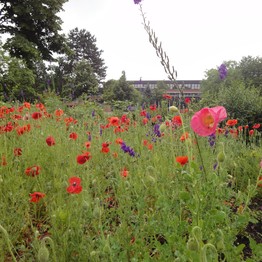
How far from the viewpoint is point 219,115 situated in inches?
42.8

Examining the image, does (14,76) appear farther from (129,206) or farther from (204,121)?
A: (204,121)

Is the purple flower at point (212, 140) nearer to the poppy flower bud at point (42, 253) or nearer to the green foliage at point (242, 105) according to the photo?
the poppy flower bud at point (42, 253)

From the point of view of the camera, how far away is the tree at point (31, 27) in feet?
52.9

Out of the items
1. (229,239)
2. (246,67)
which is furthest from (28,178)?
(246,67)

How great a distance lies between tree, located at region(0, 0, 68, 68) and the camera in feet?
52.9

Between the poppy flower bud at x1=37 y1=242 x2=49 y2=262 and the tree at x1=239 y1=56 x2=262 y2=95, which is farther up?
the tree at x1=239 y1=56 x2=262 y2=95

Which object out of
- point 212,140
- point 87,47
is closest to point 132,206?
point 212,140

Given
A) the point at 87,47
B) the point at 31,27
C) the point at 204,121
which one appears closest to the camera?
the point at 204,121

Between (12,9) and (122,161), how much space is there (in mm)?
17111

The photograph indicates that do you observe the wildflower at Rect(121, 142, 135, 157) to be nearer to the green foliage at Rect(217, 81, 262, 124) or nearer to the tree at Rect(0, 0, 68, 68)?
the green foliage at Rect(217, 81, 262, 124)

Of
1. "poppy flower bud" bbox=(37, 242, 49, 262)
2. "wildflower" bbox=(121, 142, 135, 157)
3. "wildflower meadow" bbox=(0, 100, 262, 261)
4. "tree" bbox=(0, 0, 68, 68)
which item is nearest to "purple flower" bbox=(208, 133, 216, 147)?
"wildflower meadow" bbox=(0, 100, 262, 261)

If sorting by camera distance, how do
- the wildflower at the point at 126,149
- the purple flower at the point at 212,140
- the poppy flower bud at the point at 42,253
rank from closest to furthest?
the poppy flower bud at the point at 42,253
the wildflower at the point at 126,149
the purple flower at the point at 212,140

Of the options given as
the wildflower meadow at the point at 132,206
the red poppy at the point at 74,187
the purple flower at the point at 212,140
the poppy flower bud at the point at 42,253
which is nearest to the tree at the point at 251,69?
the purple flower at the point at 212,140

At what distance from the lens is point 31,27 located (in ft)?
56.3
